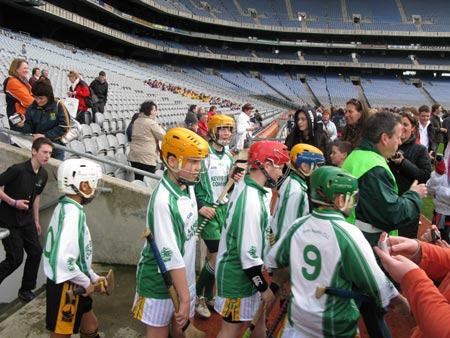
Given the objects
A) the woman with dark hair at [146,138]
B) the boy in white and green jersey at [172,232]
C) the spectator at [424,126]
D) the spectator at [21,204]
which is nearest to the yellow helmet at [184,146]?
the boy in white and green jersey at [172,232]

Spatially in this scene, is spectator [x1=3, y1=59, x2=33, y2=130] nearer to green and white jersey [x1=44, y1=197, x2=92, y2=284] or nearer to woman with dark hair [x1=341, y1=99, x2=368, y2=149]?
green and white jersey [x1=44, y1=197, x2=92, y2=284]

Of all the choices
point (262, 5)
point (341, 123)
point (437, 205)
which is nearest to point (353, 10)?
point (262, 5)

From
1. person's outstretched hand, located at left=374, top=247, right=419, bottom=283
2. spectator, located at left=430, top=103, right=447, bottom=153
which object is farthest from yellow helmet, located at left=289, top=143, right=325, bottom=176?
spectator, located at left=430, top=103, right=447, bottom=153

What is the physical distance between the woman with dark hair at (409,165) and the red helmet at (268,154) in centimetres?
152

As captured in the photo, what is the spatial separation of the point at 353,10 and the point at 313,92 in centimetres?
1226

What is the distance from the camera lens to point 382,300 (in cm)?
215

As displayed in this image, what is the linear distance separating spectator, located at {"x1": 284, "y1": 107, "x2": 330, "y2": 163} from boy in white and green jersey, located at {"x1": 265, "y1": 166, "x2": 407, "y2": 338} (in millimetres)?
2284

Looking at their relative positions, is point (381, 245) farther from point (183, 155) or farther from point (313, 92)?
point (313, 92)

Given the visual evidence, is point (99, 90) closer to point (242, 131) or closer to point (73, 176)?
point (242, 131)

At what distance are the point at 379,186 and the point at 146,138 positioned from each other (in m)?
3.72

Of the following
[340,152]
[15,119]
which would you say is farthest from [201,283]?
[15,119]

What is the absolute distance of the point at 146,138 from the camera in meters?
5.79

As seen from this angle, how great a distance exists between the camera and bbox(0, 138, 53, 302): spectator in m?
3.74

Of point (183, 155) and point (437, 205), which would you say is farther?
point (437, 205)
